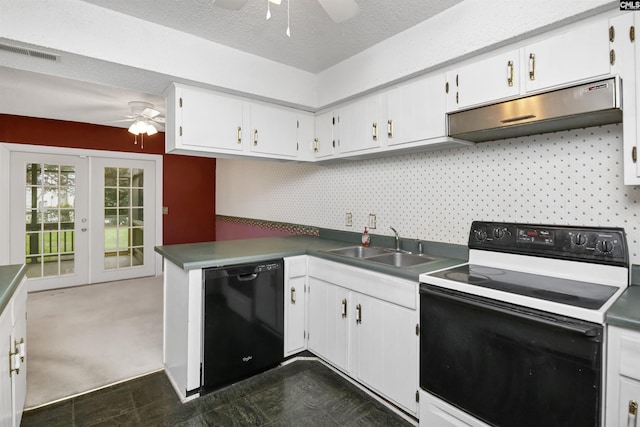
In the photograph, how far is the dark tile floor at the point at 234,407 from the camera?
6.31 ft

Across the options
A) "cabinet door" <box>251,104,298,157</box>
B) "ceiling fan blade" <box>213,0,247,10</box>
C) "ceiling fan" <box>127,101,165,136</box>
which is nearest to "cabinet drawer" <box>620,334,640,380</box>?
"ceiling fan blade" <box>213,0,247,10</box>

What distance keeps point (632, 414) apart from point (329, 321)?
1.64m

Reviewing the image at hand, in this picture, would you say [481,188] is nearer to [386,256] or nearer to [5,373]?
[386,256]

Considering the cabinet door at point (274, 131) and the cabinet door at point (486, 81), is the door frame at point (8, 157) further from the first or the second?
the cabinet door at point (486, 81)

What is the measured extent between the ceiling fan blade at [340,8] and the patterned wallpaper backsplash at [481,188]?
1206mm

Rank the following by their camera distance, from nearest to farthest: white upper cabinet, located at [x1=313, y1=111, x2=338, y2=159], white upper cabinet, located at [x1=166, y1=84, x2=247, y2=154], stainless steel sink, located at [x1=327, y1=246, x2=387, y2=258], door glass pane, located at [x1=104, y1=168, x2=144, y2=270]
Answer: white upper cabinet, located at [x1=166, y1=84, x2=247, y2=154]
stainless steel sink, located at [x1=327, y1=246, x2=387, y2=258]
white upper cabinet, located at [x1=313, y1=111, x2=338, y2=159]
door glass pane, located at [x1=104, y1=168, x2=144, y2=270]

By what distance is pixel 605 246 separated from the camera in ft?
5.10

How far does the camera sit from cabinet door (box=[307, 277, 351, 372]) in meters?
2.28

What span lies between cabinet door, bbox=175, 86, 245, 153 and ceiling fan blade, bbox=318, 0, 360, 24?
1.31 metres

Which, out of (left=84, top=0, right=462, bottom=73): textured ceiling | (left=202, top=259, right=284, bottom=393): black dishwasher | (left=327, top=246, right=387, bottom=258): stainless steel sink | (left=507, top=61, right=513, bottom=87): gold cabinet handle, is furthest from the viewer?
(left=327, top=246, right=387, bottom=258): stainless steel sink

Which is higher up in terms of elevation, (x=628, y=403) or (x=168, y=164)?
(x=168, y=164)

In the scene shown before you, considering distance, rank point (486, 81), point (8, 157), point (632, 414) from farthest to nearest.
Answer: point (8, 157), point (486, 81), point (632, 414)

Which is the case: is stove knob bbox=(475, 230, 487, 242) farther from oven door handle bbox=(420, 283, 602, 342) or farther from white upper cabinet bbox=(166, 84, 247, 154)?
white upper cabinet bbox=(166, 84, 247, 154)

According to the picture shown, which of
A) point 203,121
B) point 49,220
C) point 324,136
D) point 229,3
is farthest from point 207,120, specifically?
point 49,220
